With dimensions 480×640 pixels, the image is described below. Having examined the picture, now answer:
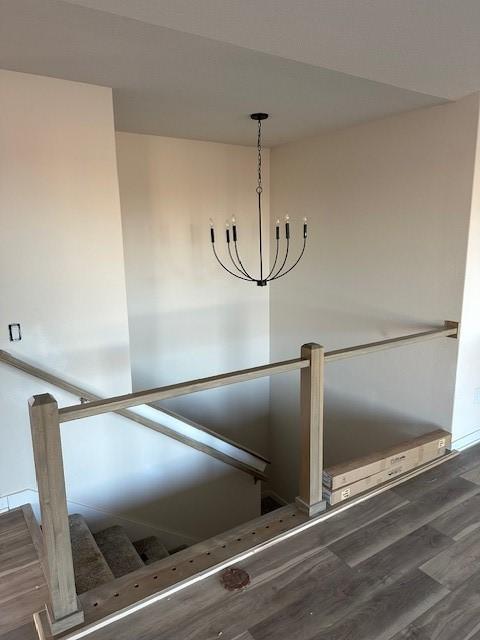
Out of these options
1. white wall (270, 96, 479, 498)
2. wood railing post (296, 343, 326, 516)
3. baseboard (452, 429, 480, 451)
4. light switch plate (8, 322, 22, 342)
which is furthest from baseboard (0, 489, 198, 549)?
baseboard (452, 429, 480, 451)

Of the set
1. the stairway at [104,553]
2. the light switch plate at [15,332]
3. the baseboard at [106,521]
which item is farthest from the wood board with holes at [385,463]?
the light switch plate at [15,332]

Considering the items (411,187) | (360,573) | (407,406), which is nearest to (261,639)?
(360,573)

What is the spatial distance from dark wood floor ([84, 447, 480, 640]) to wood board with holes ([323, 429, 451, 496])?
16 cm

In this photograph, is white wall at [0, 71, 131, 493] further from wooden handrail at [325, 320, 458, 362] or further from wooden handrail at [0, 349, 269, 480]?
wooden handrail at [325, 320, 458, 362]

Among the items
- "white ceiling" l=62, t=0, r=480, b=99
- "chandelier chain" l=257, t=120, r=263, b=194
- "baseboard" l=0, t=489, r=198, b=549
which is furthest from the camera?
"chandelier chain" l=257, t=120, r=263, b=194

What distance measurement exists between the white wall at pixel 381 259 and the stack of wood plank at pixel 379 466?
0.25m

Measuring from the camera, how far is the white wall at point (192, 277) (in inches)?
156

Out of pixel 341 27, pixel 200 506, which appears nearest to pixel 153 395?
pixel 341 27

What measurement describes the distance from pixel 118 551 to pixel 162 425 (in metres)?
0.81

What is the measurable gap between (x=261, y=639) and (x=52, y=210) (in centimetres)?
234

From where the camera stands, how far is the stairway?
2.31m

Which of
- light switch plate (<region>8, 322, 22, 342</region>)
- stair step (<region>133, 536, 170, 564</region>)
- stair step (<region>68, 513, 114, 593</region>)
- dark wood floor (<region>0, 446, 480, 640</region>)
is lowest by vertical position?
stair step (<region>133, 536, 170, 564</region>)

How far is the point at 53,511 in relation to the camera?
1.62 metres

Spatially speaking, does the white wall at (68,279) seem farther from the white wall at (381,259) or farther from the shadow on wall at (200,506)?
the white wall at (381,259)
